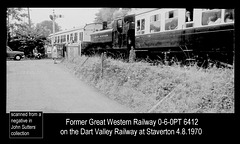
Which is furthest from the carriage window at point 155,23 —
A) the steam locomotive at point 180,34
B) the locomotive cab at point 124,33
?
the locomotive cab at point 124,33

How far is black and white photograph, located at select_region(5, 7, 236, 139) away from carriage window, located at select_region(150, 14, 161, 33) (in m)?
0.03

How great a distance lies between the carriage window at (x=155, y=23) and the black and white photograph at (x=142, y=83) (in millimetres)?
27

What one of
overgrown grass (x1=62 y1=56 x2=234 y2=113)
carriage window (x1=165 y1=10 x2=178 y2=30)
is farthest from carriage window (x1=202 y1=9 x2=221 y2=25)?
overgrown grass (x1=62 y1=56 x2=234 y2=113)

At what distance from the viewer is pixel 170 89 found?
Answer: 3896 mm

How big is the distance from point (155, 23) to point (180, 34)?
1042 millimetres

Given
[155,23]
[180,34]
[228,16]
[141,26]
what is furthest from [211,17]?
[141,26]

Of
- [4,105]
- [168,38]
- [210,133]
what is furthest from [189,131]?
[168,38]

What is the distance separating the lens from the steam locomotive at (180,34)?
4.90 m

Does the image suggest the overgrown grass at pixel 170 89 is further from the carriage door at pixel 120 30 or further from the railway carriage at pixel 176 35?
the carriage door at pixel 120 30

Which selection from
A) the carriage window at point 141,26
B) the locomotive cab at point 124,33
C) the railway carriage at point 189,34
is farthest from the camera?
the locomotive cab at point 124,33

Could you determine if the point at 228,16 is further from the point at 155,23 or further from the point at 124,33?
the point at 124,33

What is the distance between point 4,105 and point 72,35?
6162 millimetres
